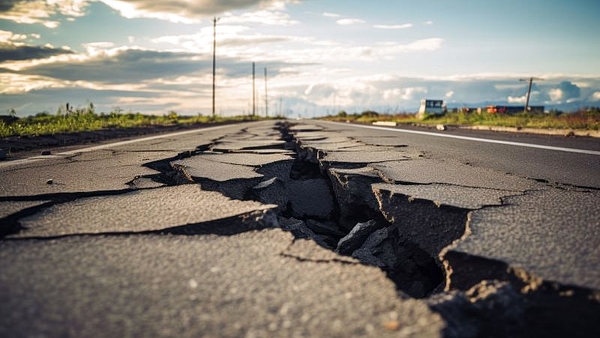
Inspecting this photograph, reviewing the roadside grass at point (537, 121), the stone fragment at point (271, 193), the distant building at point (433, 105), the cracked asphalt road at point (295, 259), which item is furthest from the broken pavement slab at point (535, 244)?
the distant building at point (433, 105)

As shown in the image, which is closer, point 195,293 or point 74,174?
point 195,293

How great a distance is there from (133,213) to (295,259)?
3.17 ft

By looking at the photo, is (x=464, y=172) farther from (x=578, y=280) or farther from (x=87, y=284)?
(x=87, y=284)

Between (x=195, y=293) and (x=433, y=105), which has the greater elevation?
(x=433, y=105)

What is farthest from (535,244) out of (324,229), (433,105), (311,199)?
(433,105)

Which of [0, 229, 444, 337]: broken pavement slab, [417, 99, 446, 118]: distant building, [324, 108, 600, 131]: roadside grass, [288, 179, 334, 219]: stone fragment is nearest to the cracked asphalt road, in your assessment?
[0, 229, 444, 337]: broken pavement slab

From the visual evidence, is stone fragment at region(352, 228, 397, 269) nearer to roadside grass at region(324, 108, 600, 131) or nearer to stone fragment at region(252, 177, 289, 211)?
stone fragment at region(252, 177, 289, 211)

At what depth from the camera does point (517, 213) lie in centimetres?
192

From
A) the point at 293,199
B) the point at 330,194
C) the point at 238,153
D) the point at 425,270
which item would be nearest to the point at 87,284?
the point at 425,270

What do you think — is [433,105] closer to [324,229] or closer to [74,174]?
[324,229]

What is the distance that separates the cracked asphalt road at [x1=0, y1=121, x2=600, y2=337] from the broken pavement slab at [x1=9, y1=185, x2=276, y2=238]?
0.01m

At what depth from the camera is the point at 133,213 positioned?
6.29 ft

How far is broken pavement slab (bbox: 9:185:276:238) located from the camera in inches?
65.6

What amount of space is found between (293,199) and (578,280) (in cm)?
216
